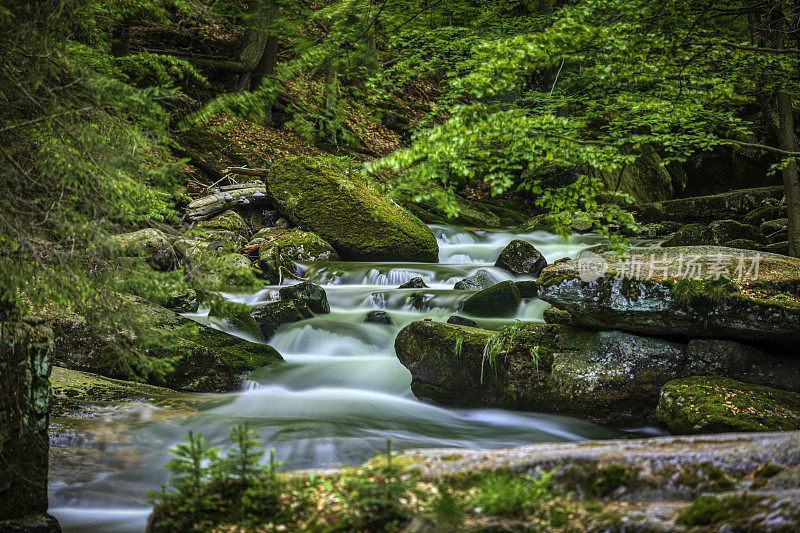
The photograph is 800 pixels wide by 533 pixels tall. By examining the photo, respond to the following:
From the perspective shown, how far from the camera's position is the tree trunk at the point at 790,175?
315 inches

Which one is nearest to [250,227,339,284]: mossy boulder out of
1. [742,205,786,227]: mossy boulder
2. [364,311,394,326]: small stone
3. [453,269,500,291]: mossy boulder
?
[364,311,394,326]: small stone

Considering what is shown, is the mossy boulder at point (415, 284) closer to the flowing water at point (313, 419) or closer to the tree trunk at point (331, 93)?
the flowing water at point (313, 419)

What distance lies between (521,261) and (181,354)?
827cm

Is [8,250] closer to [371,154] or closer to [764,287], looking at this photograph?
[764,287]

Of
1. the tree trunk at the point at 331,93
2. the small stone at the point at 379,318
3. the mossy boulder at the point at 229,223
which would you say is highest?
the tree trunk at the point at 331,93

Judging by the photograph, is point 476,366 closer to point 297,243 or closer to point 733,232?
point 297,243

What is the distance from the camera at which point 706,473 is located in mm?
2516

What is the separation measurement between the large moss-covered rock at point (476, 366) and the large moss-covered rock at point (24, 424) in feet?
14.7

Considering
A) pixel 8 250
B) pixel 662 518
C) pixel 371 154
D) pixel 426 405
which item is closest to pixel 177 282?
pixel 8 250

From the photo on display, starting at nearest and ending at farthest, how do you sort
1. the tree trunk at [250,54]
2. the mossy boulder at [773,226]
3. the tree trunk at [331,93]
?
the tree trunk at [331,93], the mossy boulder at [773,226], the tree trunk at [250,54]

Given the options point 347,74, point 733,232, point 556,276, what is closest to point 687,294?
point 556,276

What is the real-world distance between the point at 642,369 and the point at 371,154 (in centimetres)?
1672

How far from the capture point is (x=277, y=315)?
9594mm

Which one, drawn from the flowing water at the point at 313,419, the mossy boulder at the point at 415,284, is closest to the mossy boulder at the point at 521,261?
the mossy boulder at the point at 415,284
